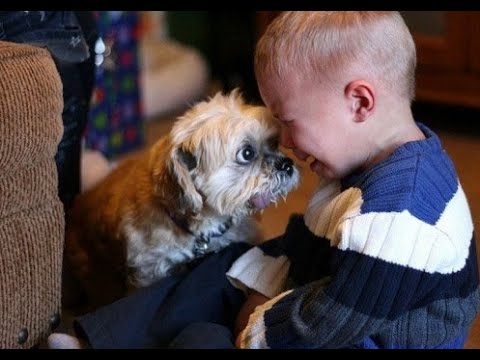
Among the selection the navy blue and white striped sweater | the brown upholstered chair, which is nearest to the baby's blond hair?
the navy blue and white striped sweater

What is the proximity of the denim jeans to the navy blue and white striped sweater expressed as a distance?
618 mm

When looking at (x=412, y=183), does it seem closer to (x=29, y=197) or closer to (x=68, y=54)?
(x=29, y=197)

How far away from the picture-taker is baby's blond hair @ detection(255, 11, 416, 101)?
1223mm

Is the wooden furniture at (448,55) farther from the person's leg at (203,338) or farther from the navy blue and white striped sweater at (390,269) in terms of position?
the person's leg at (203,338)

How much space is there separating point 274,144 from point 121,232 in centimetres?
35

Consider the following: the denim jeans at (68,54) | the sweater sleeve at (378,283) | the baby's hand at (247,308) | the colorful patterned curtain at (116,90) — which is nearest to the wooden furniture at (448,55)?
the colorful patterned curtain at (116,90)

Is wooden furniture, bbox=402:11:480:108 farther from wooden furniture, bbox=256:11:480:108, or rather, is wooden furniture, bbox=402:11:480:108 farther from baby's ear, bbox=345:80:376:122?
baby's ear, bbox=345:80:376:122

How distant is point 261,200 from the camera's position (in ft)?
5.03

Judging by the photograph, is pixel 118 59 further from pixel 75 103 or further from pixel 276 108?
pixel 276 108

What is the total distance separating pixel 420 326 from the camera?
1208mm

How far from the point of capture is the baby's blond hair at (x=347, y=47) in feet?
4.01

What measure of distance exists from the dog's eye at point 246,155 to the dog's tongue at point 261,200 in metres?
0.07
